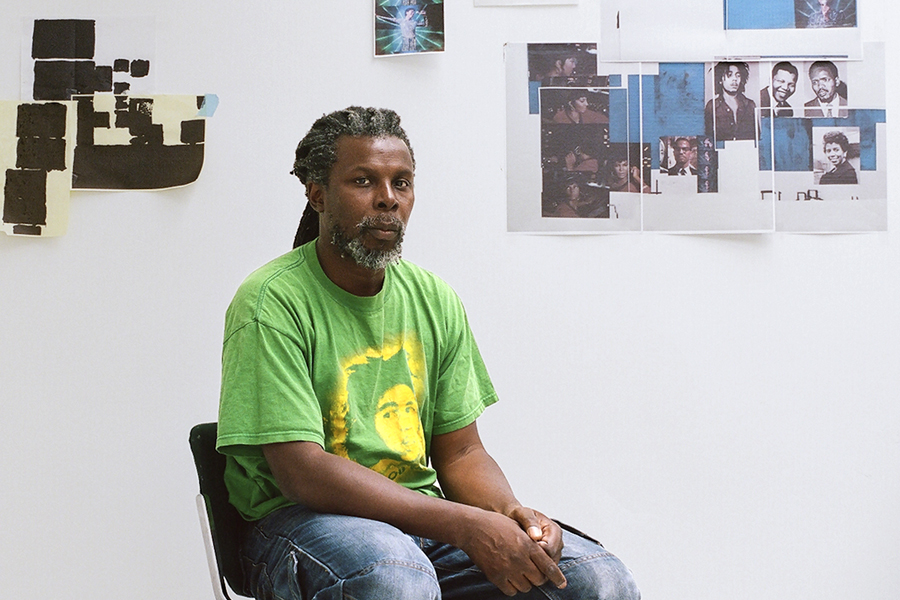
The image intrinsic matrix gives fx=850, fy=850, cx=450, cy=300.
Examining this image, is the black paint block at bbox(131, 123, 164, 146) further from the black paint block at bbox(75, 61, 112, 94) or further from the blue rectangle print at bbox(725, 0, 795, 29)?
the blue rectangle print at bbox(725, 0, 795, 29)

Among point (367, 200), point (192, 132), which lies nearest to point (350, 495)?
point (367, 200)

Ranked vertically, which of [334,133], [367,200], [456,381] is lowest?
[456,381]

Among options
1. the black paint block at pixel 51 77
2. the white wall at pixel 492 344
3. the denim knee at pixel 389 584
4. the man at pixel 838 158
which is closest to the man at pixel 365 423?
the denim knee at pixel 389 584

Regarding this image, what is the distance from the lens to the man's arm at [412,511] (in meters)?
1.10

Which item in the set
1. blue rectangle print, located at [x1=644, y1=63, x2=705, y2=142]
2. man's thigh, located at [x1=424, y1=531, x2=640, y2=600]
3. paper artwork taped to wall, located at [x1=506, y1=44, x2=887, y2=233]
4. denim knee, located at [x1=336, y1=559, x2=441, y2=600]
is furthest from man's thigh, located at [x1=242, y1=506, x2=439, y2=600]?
blue rectangle print, located at [x1=644, y1=63, x2=705, y2=142]

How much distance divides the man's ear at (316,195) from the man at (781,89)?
105cm

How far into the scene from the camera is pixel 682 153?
1.84 m

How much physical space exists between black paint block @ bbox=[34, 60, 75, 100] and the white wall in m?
0.06

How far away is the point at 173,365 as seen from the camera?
1806mm

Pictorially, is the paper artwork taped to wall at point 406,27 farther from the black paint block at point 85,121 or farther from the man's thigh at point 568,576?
the man's thigh at point 568,576

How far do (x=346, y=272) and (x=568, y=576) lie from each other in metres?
0.55

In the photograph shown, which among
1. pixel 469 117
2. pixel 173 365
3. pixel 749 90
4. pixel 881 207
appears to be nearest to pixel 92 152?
pixel 173 365

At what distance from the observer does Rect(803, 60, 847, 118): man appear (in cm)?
185

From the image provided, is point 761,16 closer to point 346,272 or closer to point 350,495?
point 346,272
